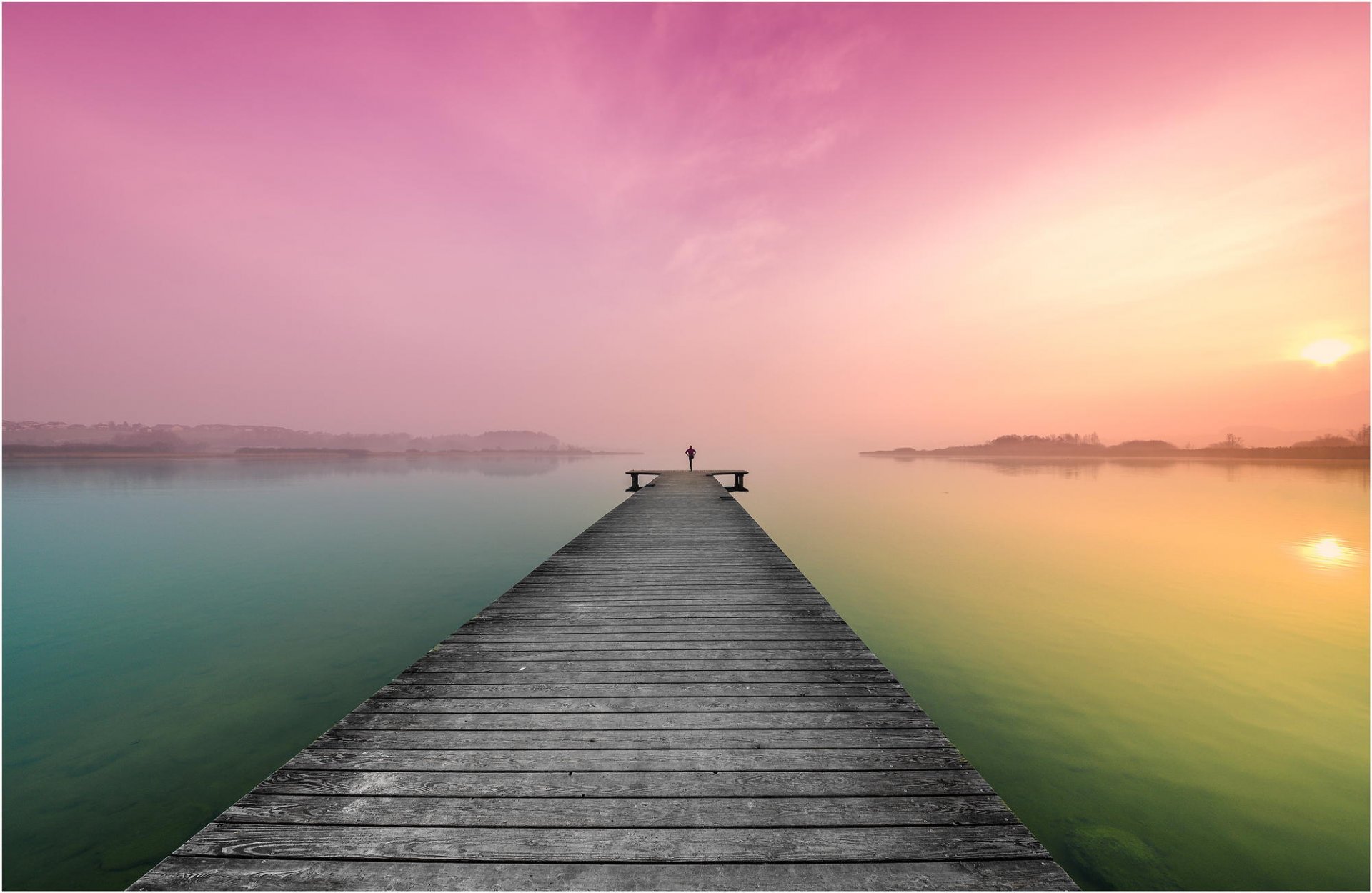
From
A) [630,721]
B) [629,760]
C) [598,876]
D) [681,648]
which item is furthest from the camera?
[681,648]

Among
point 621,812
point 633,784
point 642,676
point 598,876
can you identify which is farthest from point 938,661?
point 598,876

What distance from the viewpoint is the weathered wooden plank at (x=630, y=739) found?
3.04 metres

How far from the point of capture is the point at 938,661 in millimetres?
7883

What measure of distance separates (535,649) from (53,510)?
128 feet

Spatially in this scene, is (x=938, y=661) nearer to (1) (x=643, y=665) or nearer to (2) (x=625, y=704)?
(1) (x=643, y=665)

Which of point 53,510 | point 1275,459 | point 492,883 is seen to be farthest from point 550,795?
point 1275,459

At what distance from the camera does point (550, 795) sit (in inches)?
102

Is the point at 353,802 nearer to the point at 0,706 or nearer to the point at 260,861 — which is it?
the point at 260,861

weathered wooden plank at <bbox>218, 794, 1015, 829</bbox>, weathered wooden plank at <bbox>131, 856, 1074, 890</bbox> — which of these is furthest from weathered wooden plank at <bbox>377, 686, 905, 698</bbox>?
weathered wooden plank at <bbox>131, 856, 1074, 890</bbox>

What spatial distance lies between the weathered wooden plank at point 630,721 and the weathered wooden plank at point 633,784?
1.50 ft

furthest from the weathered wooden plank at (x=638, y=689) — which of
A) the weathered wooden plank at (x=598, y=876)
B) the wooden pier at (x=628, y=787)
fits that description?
the weathered wooden plank at (x=598, y=876)

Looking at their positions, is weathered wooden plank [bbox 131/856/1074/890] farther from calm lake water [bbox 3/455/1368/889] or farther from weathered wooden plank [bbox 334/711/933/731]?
calm lake water [bbox 3/455/1368/889]

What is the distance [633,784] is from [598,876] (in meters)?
0.56

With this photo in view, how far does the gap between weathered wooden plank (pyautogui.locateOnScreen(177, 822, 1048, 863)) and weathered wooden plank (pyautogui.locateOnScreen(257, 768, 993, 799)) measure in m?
0.24
